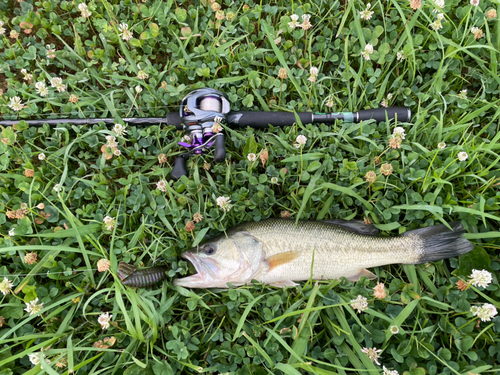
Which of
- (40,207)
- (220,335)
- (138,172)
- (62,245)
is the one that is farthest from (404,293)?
(40,207)

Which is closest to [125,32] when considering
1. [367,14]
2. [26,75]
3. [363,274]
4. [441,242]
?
[26,75]

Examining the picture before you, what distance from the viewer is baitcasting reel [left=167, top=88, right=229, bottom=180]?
2809 mm

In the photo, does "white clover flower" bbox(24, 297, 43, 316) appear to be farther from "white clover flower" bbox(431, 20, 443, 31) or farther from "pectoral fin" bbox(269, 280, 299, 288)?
"white clover flower" bbox(431, 20, 443, 31)

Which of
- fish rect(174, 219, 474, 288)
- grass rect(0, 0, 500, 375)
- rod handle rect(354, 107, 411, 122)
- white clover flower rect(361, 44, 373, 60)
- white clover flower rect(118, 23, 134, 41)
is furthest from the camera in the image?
white clover flower rect(118, 23, 134, 41)

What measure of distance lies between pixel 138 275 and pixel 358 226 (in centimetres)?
204

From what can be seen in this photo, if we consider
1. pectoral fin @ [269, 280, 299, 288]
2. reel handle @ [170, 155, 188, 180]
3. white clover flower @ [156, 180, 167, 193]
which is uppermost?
reel handle @ [170, 155, 188, 180]

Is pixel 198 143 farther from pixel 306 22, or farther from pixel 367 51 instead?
pixel 367 51

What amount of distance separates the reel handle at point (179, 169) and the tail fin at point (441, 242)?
2.17 metres

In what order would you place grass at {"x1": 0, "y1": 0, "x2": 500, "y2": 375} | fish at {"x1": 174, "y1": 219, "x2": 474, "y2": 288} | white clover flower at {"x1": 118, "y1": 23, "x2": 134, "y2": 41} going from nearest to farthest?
grass at {"x1": 0, "y1": 0, "x2": 500, "y2": 375} < fish at {"x1": 174, "y1": 219, "x2": 474, "y2": 288} < white clover flower at {"x1": 118, "y1": 23, "x2": 134, "y2": 41}

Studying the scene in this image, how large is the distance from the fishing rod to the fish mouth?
835mm

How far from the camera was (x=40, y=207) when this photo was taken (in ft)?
9.14

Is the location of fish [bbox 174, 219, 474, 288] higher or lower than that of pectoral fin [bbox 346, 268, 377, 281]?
higher

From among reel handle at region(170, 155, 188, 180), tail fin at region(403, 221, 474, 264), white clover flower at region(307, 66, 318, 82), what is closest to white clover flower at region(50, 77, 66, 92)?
reel handle at region(170, 155, 188, 180)

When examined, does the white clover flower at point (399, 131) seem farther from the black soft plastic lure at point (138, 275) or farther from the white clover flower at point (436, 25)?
the black soft plastic lure at point (138, 275)
